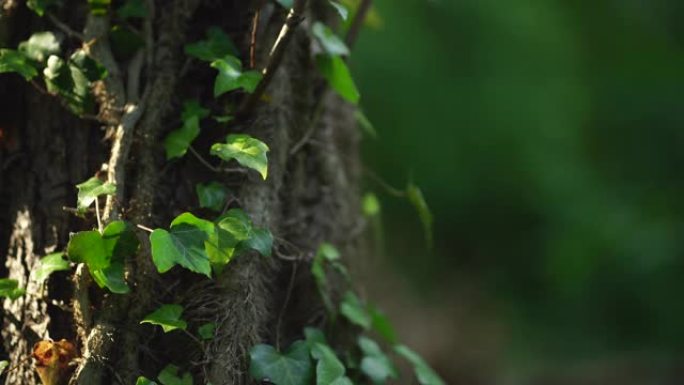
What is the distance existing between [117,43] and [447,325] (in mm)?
4754

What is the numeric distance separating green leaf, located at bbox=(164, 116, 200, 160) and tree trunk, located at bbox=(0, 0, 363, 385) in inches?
1.2

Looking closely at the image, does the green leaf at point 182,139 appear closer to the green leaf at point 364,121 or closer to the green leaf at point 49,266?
the green leaf at point 49,266

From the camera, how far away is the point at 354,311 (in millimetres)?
1712

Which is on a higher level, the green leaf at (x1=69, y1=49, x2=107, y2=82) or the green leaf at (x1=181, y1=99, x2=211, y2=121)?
the green leaf at (x1=69, y1=49, x2=107, y2=82)

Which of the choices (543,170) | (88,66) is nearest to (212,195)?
(88,66)

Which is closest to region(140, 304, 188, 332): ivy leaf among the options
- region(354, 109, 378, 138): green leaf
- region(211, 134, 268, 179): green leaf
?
region(211, 134, 268, 179): green leaf

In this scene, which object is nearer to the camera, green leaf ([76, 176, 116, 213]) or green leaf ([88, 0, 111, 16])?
green leaf ([76, 176, 116, 213])

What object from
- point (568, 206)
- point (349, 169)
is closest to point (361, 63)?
point (568, 206)

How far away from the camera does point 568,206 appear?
201 inches

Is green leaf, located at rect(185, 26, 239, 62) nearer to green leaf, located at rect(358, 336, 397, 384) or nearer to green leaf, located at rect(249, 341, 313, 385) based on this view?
green leaf, located at rect(249, 341, 313, 385)

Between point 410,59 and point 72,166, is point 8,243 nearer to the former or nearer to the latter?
point 72,166

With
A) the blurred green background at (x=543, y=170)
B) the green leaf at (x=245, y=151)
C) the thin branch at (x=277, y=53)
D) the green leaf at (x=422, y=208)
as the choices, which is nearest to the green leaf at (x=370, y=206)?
the green leaf at (x=422, y=208)

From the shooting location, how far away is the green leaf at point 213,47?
1541mm

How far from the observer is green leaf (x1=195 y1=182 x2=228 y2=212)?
4.84 ft
